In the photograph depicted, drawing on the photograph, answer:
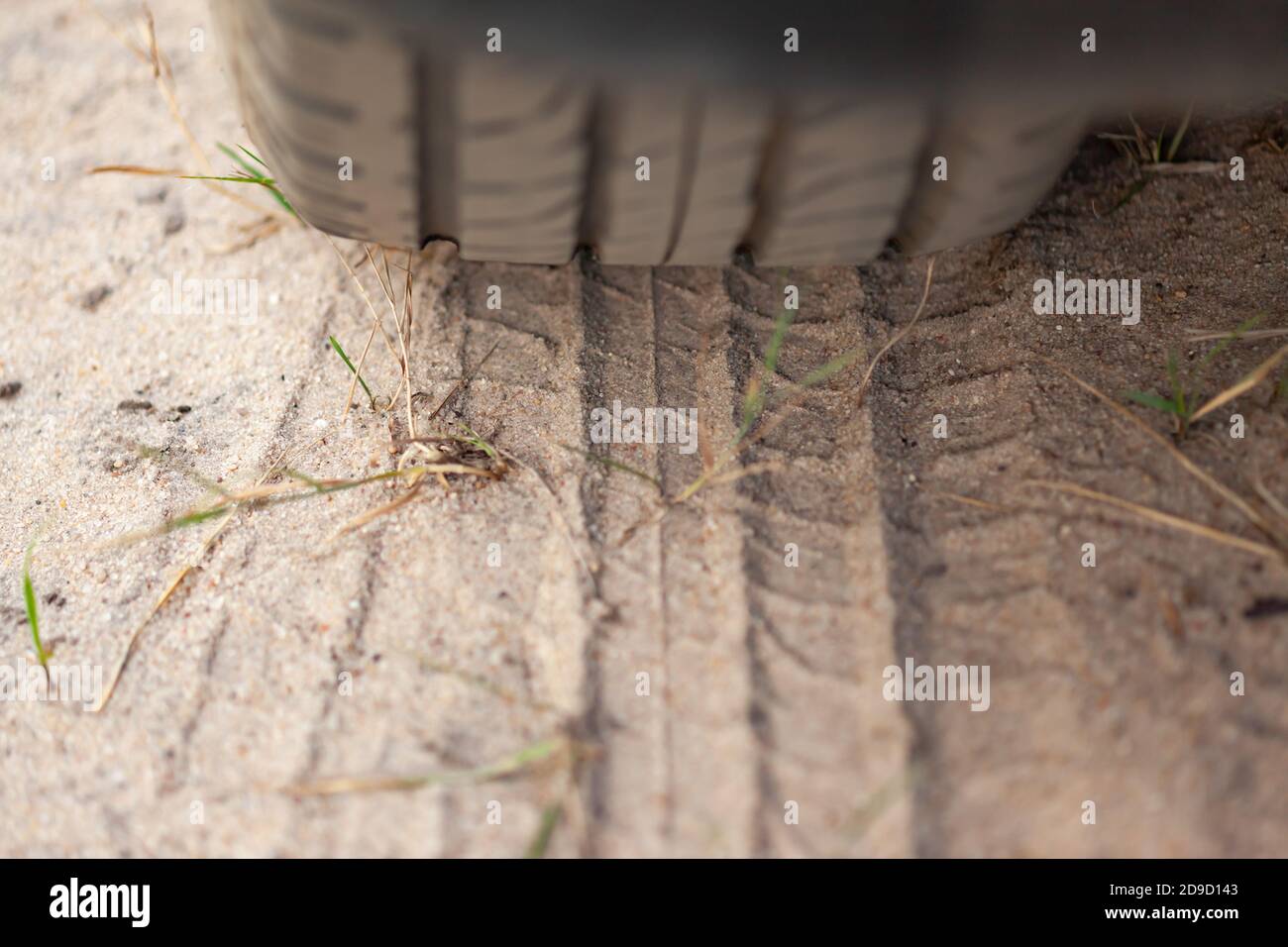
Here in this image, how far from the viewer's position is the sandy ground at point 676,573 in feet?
4.34

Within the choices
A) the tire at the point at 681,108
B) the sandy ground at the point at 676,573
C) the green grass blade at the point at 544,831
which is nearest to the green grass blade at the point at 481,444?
the sandy ground at the point at 676,573

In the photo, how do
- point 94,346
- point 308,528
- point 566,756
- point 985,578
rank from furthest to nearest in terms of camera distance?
1. point 94,346
2. point 308,528
3. point 985,578
4. point 566,756

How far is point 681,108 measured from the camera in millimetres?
1258

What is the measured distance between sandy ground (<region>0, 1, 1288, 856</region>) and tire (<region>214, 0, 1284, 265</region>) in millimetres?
359

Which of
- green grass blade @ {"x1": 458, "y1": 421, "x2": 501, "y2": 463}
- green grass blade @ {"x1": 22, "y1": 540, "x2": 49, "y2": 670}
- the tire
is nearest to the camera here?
the tire

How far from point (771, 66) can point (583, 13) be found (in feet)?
0.74

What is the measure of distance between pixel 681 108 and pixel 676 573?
641 millimetres

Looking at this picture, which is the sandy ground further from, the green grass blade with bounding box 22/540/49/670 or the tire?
the tire

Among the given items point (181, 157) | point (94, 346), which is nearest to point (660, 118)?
point (94, 346)

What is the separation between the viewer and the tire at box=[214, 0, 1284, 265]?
3.97 feet

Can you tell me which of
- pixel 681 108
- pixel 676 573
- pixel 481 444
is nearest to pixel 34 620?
pixel 481 444

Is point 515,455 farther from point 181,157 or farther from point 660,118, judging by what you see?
point 181,157

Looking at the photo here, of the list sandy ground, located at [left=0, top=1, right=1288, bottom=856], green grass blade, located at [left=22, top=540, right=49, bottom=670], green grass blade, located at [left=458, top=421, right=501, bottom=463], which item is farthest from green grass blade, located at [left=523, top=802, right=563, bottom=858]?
green grass blade, located at [left=22, top=540, right=49, bottom=670]

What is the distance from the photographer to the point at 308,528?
1.64 m
